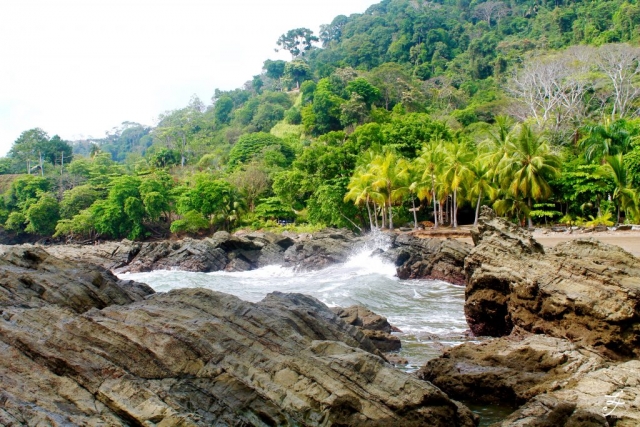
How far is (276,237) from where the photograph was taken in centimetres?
3528

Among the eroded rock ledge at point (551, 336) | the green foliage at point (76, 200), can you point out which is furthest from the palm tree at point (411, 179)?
the green foliage at point (76, 200)

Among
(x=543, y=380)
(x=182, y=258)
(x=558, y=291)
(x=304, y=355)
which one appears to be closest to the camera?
(x=304, y=355)

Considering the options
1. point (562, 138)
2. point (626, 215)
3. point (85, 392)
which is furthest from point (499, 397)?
point (562, 138)

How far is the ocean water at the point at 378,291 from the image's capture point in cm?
1148

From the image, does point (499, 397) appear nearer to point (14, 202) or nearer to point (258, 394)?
point (258, 394)

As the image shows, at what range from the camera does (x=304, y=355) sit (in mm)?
6832

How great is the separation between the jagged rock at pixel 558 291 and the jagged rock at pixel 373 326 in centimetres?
204

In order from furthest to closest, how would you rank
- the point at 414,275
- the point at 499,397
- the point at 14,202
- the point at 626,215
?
the point at 14,202
the point at 626,215
the point at 414,275
the point at 499,397

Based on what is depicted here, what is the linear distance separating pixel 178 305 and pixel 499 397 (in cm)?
506

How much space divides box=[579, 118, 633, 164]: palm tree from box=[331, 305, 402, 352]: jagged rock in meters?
27.9

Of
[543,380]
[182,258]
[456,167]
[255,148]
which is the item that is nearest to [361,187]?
[456,167]

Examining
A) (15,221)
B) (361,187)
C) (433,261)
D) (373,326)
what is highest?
(361,187)

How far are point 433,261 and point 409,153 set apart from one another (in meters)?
24.7

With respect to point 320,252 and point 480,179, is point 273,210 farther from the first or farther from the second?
point 480,179
